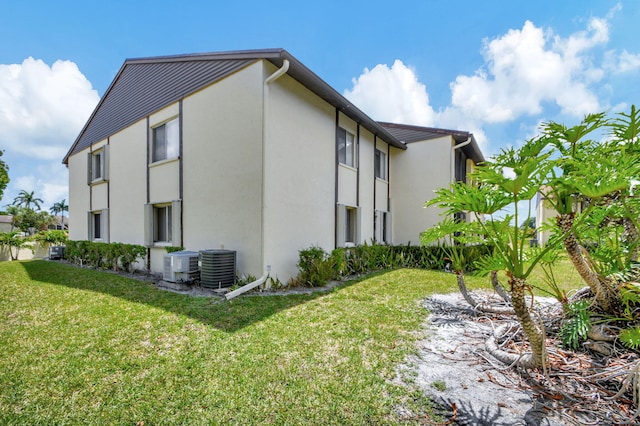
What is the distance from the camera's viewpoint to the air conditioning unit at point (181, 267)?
696 centimetres

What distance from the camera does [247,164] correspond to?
6902 millimetres

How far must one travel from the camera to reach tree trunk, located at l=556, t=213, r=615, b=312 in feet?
8.87

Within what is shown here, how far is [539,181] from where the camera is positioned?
2.03m

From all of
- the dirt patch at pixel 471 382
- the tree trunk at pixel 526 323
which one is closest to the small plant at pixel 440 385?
the dirt patch at pixel 471 382

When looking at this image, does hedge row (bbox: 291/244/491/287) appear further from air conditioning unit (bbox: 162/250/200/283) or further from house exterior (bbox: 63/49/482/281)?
air conditioning unit (bbox: 162/250/200/283)

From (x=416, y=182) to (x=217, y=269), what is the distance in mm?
9314

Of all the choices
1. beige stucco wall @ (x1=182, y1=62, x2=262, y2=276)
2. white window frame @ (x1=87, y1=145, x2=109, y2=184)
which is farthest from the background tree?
beige stucco wall @ (x1=182, y1=62, x2=262, y2=276)

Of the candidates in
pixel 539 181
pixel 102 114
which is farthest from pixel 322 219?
pixel 102 114

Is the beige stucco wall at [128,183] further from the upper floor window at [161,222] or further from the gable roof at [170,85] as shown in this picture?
the upper floor window at [161,222]

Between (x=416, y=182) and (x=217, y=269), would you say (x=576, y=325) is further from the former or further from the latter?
(x=416, y=182)

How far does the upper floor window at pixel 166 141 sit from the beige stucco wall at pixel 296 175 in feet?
12.2

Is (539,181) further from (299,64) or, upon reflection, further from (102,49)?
(102,49)

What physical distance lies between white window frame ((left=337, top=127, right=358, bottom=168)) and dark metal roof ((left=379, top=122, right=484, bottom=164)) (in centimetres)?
388

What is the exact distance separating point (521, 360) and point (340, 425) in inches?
80.3
